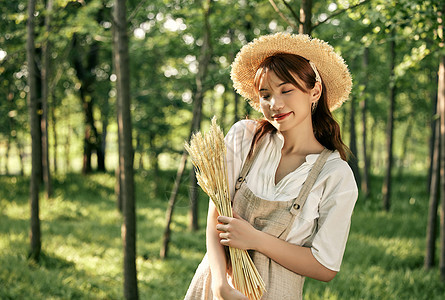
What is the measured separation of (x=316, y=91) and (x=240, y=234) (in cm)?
66

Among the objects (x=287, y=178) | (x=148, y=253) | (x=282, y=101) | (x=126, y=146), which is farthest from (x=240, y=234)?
(x=148, y=253)

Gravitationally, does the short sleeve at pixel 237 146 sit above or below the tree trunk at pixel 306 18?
below

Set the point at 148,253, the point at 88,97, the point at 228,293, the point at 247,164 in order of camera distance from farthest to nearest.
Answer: the point at 88,97, the point at 148,253, the point at 247,164, the point at 228,293

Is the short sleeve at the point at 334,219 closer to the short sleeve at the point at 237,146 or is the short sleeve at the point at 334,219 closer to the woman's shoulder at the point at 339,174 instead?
the woman's shoulder at the point at 339,174

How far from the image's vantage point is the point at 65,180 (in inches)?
467

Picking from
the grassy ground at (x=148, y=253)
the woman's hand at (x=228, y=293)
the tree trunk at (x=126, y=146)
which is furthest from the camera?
the grassy ground at (x=148, y=253)

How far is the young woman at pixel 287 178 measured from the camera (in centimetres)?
159

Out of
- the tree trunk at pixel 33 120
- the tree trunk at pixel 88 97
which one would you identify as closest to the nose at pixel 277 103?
the tree trunk at pixel 33 120

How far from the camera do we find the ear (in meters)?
1.75

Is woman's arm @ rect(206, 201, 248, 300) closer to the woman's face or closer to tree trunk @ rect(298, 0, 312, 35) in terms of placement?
the woman's face

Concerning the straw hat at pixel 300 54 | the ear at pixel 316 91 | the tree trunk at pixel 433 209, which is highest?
the straw hat at pixel 300 54

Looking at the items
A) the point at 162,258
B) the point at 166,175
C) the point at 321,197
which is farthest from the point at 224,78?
the point at 166,175

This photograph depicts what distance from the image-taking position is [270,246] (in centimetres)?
159

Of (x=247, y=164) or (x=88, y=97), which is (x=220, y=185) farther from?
(x=88, y=97)
